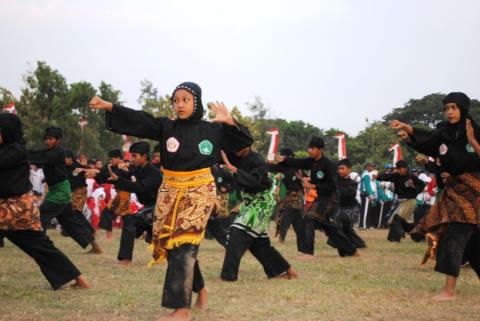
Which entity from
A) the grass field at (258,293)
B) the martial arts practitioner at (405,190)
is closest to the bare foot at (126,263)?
the grass field at (258,293)

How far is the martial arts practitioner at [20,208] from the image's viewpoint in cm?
655

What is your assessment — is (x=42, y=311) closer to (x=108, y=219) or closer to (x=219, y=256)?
(x=219, y=256)

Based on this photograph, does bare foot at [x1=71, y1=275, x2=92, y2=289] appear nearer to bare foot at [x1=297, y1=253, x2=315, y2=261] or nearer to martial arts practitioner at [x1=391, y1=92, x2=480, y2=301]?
martial arts practitioner at [x1=391, y1=92, x2=480, y2=301]

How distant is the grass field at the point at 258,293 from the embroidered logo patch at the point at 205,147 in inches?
56.9

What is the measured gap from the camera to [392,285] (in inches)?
316

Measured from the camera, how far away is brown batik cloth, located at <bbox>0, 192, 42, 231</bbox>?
21.5ft

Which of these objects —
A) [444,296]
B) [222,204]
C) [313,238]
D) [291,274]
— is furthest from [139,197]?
[222,204]

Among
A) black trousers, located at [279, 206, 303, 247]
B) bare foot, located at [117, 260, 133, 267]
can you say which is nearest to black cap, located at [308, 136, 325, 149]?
black trousers, located at [279, 206, 303, 247]

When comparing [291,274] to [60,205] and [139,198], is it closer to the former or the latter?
[139,198]

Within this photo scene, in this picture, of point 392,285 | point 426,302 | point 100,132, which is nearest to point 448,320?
point 426,302

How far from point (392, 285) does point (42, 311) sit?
165 inches

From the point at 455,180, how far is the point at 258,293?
246cm

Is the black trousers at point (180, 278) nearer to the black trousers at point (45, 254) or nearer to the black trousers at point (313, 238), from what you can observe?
the black trousers at point (45, 254)

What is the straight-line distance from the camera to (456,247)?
7.06m
